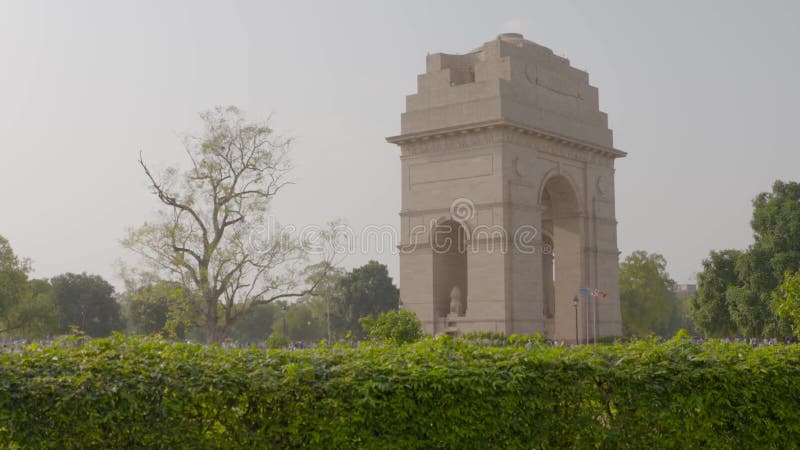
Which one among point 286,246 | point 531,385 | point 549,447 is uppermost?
point 286,246

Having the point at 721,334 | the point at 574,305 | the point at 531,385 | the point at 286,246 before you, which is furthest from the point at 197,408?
the point at 721,334

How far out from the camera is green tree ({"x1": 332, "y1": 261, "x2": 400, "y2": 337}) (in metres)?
71.5

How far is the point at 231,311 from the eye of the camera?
28.9 metres

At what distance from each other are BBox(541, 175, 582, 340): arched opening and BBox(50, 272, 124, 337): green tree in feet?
139

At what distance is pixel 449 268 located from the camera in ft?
127

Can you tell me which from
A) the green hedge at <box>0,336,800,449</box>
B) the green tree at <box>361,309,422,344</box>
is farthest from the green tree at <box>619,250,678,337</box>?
the green hedge at <box>0,336,800,449</box>

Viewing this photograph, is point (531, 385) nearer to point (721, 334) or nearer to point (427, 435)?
point (427, 435)

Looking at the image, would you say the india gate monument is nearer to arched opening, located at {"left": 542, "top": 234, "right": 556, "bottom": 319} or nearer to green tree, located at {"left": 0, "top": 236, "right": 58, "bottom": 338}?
arched opening, located at {"left": 542, "top": 234, "right": 556, "bottom": 319}

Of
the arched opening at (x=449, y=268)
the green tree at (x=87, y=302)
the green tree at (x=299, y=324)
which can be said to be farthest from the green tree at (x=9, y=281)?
the green tree at (x=299, y=324)

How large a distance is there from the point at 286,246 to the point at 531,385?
73.4 feet

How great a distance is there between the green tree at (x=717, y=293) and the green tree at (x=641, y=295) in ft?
69.8

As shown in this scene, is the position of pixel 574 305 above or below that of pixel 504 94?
below

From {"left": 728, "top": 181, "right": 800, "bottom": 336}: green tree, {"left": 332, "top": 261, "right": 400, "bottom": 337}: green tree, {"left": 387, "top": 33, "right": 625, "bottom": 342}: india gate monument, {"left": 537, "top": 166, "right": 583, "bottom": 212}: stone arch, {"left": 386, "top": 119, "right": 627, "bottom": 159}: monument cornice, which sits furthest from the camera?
{"left": 332, "top": 261, "right": 400, "bottom": 337}: green tree

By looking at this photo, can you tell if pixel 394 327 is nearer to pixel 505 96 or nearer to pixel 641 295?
pixel 505 96
